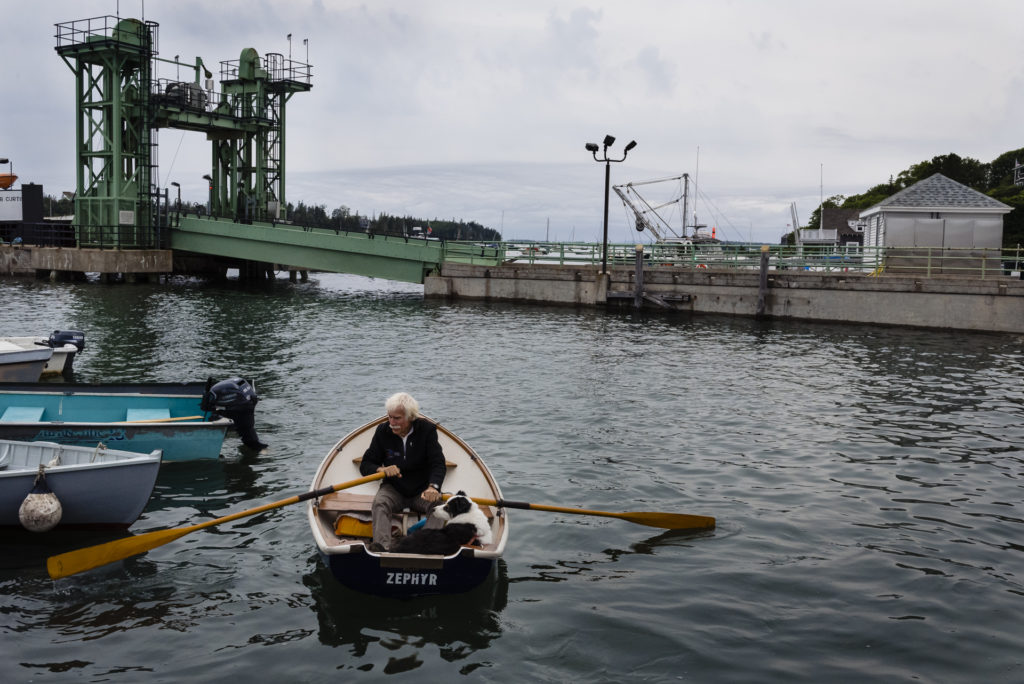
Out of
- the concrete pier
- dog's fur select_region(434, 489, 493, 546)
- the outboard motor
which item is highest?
the concrete pier

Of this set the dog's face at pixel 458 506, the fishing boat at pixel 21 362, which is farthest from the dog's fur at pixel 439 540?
the fishing boat at pixel 21 362

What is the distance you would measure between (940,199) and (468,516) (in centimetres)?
3825

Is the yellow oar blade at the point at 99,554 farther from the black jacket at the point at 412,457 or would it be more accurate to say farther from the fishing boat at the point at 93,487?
the black jacket at the point at 412,457

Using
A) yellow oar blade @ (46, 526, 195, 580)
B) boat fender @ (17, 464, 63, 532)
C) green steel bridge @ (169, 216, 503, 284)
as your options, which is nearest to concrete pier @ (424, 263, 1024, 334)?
green steel bridge @ (169, 216, 503, 284)

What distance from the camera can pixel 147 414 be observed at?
45.3 ft

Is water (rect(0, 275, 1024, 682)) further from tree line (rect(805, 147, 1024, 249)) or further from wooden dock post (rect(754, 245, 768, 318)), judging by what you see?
tree line (rect(805, 147, 1024, 249))

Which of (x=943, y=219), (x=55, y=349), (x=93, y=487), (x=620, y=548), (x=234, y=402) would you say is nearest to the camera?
(x=93, y=487)

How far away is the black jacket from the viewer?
8969 millimetres

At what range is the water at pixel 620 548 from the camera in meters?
7.47

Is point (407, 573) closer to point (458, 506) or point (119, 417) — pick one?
point (458, 506)

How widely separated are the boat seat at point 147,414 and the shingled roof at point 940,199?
3568cm

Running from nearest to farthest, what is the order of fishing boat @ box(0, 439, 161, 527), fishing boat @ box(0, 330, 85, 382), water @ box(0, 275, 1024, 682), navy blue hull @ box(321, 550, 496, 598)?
1. water @ box(0, 275, 1024, 682)
2. navy blue hull @ box(321, 550, 496, 598)
3. fishing boat @ box(0, 439, 161, 527)
4. fishing boat @ box(0, 330, 85, 382)

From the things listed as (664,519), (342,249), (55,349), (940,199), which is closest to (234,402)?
(664,519)

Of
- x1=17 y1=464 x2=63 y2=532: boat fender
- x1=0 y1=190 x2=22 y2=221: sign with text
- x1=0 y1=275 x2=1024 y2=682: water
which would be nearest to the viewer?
x1=0 y1=275 x2=1024 y2=682: water
